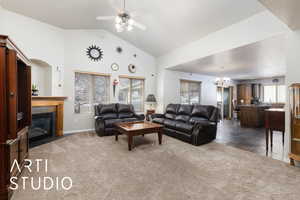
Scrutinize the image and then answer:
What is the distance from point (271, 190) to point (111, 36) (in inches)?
239

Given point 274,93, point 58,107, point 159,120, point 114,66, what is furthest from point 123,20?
point 274,93

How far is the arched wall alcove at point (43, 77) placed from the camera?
434 centimetres

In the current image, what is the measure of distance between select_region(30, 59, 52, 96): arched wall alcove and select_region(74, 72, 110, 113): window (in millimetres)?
791

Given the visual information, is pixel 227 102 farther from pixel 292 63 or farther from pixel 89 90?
pixel 89 90

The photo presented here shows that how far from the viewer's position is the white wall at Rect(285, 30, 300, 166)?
2.64 m

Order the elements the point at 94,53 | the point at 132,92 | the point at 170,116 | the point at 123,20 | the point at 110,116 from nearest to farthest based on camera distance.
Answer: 1. the point at 123,20
2. the point at 110,116
3. the point at 170,116
4. the point at 94,53
5. the point at 132,92

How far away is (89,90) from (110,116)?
135 cm

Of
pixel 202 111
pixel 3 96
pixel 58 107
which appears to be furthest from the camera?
pixel 58 107

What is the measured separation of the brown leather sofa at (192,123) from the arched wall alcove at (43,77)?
360 centimetres

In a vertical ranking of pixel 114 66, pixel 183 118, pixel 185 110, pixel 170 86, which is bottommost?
pixel 183 118

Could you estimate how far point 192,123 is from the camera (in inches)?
158

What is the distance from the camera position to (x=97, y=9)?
158 inches

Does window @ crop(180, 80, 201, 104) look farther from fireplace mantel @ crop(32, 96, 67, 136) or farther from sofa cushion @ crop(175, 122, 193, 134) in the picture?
fireplace mantel @ crop(32, 96, 67, 136)

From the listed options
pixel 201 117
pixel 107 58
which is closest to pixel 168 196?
pixel 201 117
